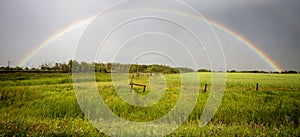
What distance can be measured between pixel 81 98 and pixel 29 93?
16.2 ft

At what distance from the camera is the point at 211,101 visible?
16.1m

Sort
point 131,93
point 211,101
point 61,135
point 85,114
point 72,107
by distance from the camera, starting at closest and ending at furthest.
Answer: point 61,135 → point 85,114 → point 72,107 → point 211,101 → point 131,93

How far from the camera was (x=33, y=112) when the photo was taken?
1400 cm

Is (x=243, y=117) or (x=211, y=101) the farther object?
(x=211, y=101)

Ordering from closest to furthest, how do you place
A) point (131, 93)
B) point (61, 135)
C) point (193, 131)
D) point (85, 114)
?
point (61, 135) < point (193, 131) < point (85, 114) < point (131, 93)

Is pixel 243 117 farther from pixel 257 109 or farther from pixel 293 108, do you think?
pixel 293 108

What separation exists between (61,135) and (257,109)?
33.8 feet

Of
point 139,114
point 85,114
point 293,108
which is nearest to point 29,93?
point 85,114

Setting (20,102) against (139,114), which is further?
(20,102)

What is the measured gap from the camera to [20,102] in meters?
16.6

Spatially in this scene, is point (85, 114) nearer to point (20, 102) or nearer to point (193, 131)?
point (20, 102)

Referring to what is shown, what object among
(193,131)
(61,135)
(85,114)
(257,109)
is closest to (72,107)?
(85,114)

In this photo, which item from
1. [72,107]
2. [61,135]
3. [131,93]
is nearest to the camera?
[61,135]

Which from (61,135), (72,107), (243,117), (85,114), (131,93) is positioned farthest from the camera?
(131,93)
